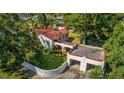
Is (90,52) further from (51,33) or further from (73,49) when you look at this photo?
(51,33)

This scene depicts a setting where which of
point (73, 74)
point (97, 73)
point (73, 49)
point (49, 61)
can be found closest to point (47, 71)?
point (49, 61)

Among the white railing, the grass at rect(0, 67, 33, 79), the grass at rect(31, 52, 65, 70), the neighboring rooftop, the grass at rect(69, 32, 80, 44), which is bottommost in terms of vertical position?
the grass at rect(0, 67, 33, 79)

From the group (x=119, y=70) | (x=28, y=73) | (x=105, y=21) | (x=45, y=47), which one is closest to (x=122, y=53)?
(x=119, y=70)

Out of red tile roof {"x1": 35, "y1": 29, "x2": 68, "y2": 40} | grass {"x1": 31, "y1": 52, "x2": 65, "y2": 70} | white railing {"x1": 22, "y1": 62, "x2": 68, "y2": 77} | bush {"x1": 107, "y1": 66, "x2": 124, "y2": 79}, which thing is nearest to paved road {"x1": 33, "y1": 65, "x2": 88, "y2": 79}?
white railing {"x1": 22, "y1": 62, "x2": 68, "y2": 77}

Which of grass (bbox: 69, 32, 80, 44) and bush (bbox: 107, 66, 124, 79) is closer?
bush (bbox: 107, 66, 124, 79)

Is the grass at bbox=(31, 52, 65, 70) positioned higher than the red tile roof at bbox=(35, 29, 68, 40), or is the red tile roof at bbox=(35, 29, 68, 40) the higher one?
the red tile roof at bbox=(35, 29, 68, 40)

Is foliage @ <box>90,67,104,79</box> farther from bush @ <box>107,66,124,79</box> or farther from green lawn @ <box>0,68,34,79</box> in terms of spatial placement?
green lawn @ <box>0,68,34,79</box>
